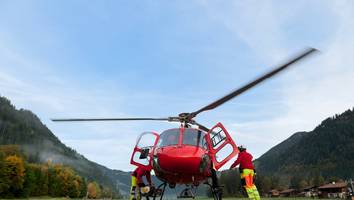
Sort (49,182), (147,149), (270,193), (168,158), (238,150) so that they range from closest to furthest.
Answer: (168,158)
(238,150)
(147,149)
(49,182)
(270,193)

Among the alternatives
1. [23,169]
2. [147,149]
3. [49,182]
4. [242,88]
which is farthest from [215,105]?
[49,182]

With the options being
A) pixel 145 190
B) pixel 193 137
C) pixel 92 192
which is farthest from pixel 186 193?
pixel 92 192

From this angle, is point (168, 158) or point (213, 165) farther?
point (213, 165)

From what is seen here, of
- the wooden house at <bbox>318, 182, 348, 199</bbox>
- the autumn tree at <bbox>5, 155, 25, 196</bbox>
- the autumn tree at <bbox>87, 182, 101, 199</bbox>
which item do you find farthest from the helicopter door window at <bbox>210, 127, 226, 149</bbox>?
the autumn tree at <bbox>87, 182, 101, 199</bbox>

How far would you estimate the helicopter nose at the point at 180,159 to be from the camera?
10547 mm

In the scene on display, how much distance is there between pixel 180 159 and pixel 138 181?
380 centimetres

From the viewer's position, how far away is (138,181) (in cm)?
1362

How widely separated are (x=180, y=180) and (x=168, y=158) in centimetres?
154

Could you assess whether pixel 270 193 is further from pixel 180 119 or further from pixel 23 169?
pixel 180 119

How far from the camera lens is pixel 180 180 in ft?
38.6

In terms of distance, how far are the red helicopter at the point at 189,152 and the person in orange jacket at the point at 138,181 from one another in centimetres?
26

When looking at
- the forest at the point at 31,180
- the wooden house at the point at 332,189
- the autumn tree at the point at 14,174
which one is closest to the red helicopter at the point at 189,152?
the forest at the point at 31,180

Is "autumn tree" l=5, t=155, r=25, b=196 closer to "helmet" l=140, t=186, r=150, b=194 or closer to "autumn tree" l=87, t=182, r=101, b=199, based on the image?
"autumn tree" l=87, t=182, r=101, b=199

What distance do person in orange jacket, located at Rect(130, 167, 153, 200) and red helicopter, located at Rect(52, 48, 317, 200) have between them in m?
0.26
